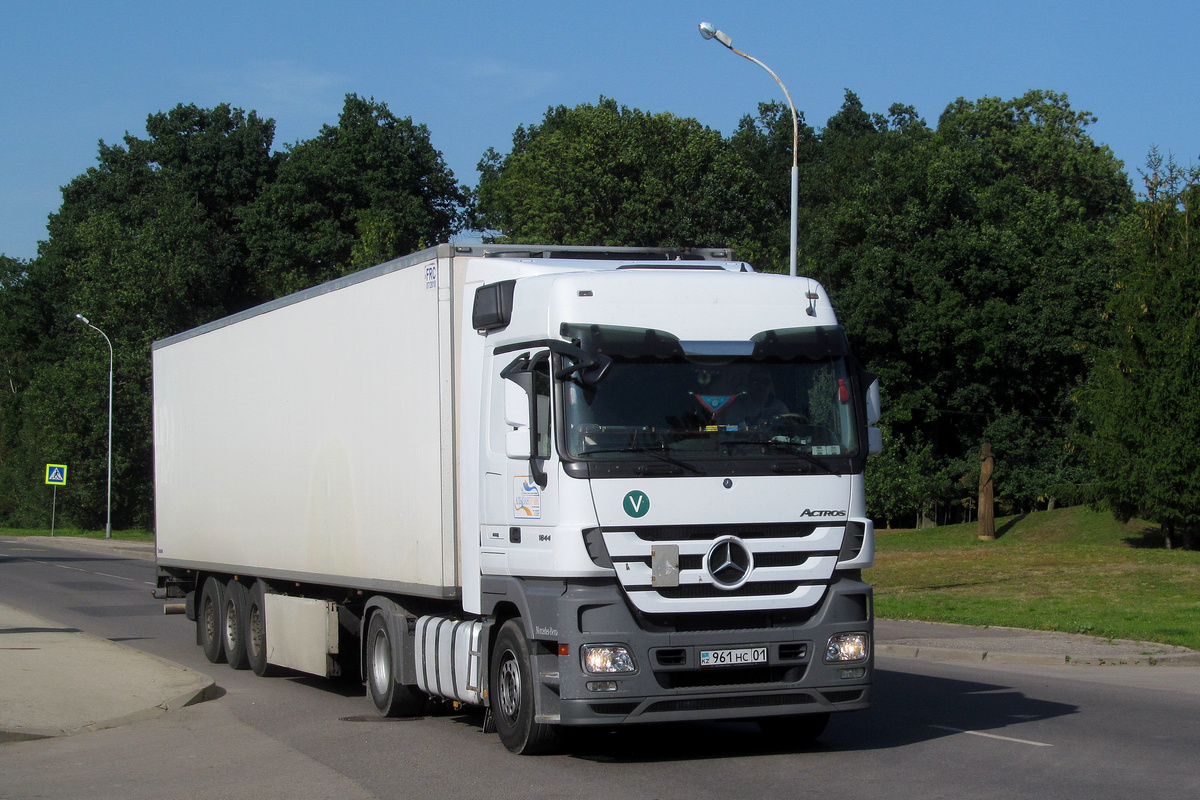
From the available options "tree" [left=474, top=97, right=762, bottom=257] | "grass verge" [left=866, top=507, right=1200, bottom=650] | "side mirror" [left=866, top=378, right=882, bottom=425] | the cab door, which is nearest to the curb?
"grass verge" [left=866, top=507, right=1200, bottom=650]

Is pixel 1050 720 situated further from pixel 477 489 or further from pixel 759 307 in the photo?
pixel 477 489

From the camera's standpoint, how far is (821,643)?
861 cm

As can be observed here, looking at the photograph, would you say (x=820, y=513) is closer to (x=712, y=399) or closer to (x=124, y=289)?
(x=712, y=399)

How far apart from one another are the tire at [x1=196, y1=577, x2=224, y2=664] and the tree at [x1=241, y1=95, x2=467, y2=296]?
5014 centimetres

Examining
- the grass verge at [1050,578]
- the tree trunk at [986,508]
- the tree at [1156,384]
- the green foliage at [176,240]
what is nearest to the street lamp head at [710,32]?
the grass verge at [1050,578]

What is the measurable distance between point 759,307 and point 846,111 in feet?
259

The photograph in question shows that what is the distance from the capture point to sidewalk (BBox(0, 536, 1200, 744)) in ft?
37.1

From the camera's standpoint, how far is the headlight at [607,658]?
8.22 meters

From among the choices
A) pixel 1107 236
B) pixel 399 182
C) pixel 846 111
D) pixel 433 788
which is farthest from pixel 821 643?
pixel 846 111

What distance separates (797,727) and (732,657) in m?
1.61

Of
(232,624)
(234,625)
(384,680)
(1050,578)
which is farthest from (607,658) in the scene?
(1050,578)

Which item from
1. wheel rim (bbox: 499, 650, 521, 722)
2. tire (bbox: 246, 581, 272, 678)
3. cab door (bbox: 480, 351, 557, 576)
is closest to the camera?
cab door (bbox: 480, 351, 557, 576)

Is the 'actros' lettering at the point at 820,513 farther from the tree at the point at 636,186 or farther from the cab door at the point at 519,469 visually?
the tree at the point at 636,186

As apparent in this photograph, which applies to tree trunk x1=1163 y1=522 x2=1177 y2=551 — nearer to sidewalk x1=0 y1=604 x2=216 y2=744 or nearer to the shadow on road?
the shadow on road
